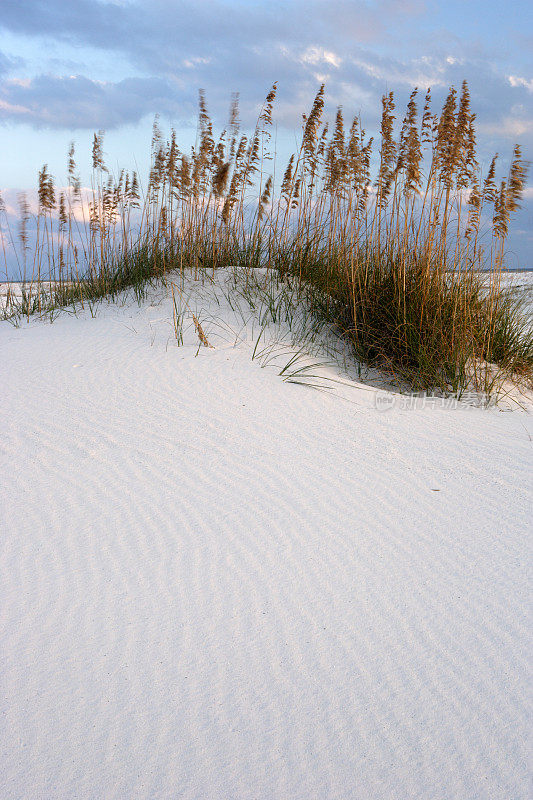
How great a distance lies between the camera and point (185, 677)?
1.24 metres

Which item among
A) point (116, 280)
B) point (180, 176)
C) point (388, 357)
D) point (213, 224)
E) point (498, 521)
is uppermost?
point (180, 176)

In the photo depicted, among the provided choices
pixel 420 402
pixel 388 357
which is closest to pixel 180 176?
pixel 388 357

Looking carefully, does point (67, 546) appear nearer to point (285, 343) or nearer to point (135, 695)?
point (135, 695)

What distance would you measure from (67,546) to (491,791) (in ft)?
4.16

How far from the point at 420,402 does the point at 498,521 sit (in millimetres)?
1356

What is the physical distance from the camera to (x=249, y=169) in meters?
5.02

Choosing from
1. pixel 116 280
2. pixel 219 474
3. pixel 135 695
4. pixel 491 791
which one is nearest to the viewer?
pixel 491 791

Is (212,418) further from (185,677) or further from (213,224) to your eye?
(213,224)

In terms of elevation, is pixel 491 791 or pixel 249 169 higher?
pixel 249 169

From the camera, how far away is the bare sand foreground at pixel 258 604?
108 cm

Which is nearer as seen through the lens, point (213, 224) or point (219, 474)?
point (219, 474)

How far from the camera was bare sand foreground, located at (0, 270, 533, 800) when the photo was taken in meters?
1.08

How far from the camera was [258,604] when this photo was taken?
148cm

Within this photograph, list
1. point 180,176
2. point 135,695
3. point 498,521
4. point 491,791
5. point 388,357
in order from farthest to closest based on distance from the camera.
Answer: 1. point 180,176
2. point 388,357
3. point 498,521
4. point 135,695
5. point 491,791
